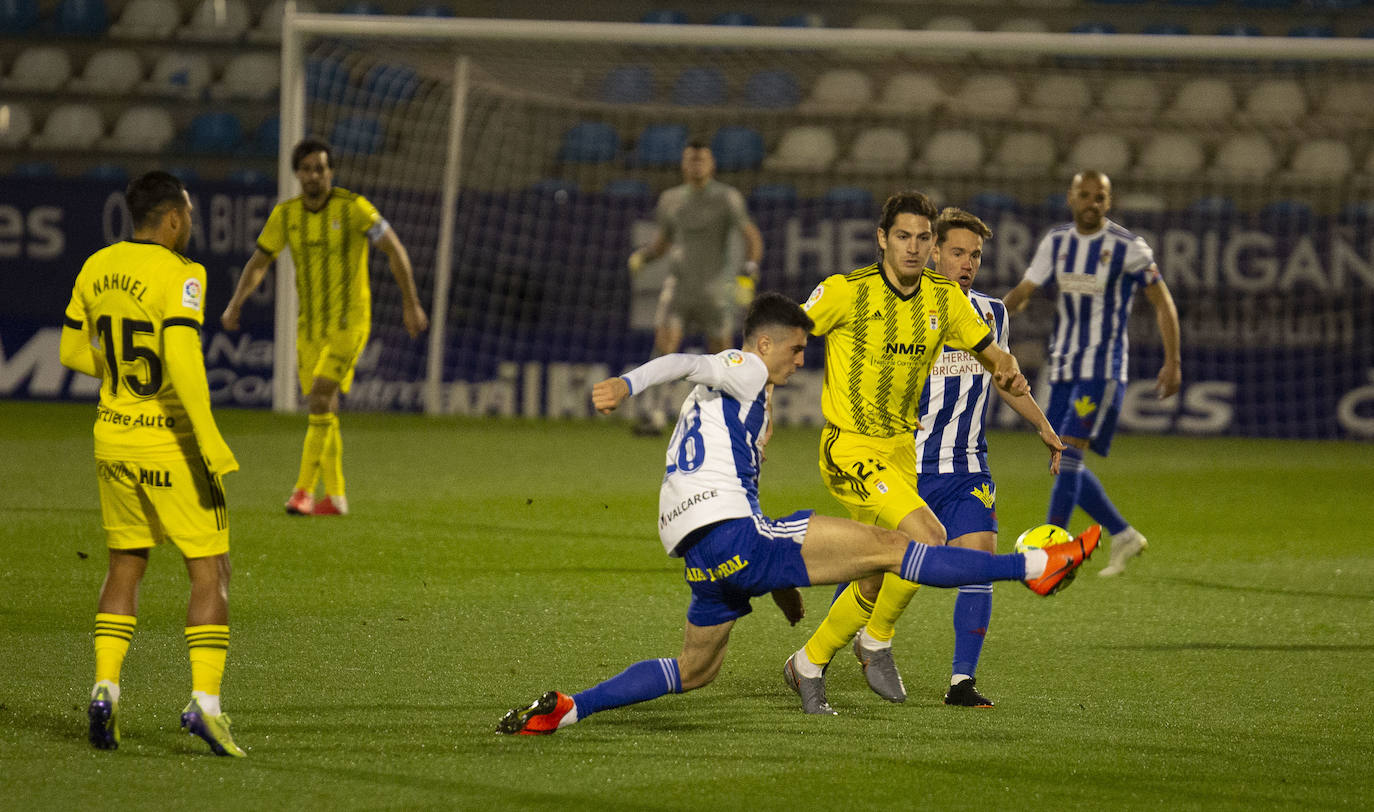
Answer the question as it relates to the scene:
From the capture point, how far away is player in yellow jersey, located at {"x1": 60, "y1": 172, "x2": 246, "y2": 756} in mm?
4191

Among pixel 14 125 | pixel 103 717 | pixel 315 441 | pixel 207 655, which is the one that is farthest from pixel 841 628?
pixel 14 125

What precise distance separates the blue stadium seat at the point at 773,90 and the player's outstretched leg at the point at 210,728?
1349cm

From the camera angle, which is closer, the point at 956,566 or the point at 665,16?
the point at 956,566

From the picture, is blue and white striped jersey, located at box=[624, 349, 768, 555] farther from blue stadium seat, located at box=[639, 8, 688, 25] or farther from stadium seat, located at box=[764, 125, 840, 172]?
blue stadium seat, located at box=[639, 8, 688, 25]

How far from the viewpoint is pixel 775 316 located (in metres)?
4.58

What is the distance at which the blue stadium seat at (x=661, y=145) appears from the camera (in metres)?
16.4

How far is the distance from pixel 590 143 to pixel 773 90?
215 centimetres

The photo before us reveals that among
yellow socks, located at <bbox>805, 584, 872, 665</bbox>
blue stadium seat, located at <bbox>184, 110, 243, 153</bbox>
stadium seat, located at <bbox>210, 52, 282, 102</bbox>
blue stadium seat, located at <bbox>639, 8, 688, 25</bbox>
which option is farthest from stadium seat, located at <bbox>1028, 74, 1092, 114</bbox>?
yellow socks, located at <bbox>805, 584, 872, 665</bbox>

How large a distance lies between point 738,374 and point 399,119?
1162 cm

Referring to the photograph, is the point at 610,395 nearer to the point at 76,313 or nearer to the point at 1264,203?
the point at 76,313

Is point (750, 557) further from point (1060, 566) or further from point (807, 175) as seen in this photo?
point (807, 175)

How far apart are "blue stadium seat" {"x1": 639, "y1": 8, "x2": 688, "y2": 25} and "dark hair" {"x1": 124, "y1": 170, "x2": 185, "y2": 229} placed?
13.6 metres

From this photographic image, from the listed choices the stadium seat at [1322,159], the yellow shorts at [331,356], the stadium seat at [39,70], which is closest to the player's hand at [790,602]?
the yellow shorts at [331,356]

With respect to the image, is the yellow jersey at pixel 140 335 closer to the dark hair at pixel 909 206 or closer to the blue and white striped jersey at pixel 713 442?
the blue and white striped jersey at pixel 713 442
